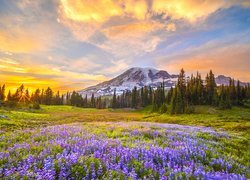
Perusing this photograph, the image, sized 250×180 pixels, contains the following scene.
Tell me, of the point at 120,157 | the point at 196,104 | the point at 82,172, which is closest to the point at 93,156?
the point at 120,157

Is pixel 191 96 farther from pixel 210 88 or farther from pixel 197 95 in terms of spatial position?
pixel 210 88

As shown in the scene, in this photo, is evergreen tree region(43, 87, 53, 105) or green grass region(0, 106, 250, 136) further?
evergreen tree region(43, 87, 53, 105)

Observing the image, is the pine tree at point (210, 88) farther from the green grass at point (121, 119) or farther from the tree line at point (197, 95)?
the green grass at point (121, 119)

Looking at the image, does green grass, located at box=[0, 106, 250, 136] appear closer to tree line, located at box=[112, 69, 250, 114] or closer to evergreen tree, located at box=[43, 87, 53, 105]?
tree line, located at box=[112, 69, 250, 114]

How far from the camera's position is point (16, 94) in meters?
146

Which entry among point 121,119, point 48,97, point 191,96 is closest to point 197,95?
point 191,96

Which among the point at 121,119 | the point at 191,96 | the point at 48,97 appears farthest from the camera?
the point at 48,97

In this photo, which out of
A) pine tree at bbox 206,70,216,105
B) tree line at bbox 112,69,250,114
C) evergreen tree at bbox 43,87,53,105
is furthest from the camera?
evergreen tree at bbox 43,87,53,105

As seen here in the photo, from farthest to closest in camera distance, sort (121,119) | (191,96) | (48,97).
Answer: (48,97) → (191,96) → (121,119)

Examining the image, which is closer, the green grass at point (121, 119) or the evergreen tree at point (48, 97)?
the green grass at point (121, 119)

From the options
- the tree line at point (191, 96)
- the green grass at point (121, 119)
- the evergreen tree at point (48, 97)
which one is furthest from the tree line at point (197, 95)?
the evergreen tree at point (48, 97)

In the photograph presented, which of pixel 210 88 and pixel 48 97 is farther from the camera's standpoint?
pixel 48 97

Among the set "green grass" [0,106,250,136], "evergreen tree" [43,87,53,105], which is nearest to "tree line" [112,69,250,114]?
"green grass" [0,106,250,136]

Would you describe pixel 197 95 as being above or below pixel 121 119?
above
